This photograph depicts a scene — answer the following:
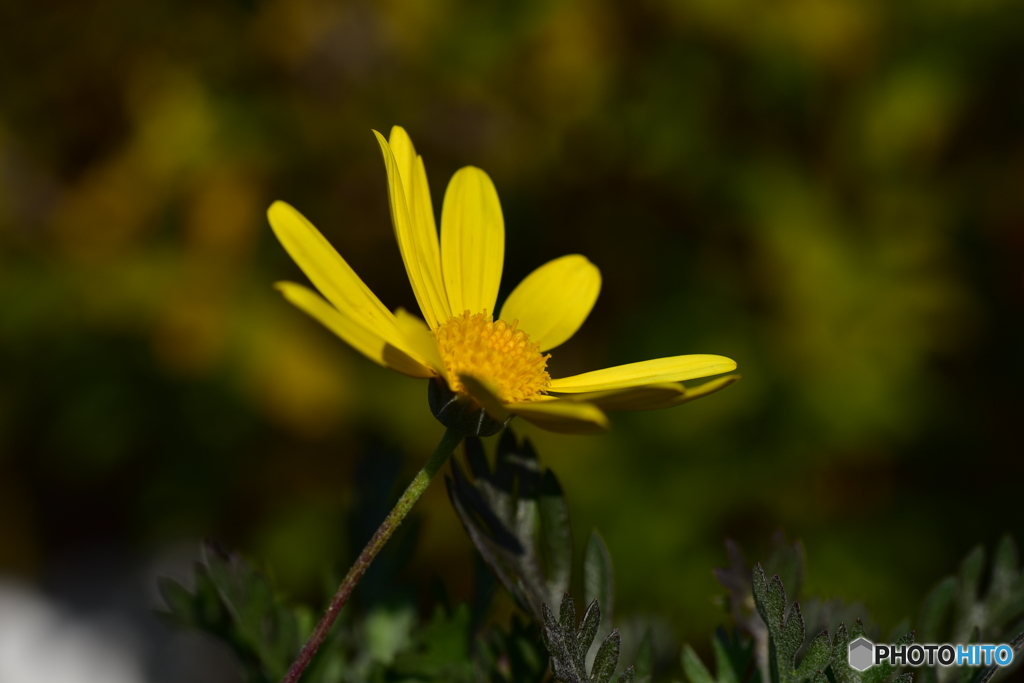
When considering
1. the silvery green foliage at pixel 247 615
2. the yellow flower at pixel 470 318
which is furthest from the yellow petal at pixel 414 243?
the silvery green foliage at pixel 247 615

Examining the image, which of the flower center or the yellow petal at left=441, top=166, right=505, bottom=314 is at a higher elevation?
the yellow petal at left=441, top=166, right=505, bottom=314

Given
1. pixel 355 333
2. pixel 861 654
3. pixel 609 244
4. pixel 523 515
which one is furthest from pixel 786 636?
pixel 609 244

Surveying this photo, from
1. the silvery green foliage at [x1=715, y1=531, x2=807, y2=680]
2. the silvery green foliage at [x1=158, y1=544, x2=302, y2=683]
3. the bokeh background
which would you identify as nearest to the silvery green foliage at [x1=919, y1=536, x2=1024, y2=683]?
the silvery green foliage at [x1=715, y1=531, x2=807, y2=680]

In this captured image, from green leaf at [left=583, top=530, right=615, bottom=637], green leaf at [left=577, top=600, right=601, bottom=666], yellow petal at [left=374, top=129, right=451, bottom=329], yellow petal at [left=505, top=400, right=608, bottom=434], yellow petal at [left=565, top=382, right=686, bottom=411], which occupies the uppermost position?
yellow petal at [left=374, top=129, right=451, bottom=329]

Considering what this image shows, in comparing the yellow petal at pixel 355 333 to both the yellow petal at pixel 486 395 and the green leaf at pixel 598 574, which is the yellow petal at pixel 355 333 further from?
the green leaf at pixel 598 574

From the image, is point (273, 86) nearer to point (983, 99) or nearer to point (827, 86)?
point (827, 86)

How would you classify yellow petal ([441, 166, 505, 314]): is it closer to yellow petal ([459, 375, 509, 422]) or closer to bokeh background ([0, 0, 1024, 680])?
yellow petal ([459, 375, 509, 422])
